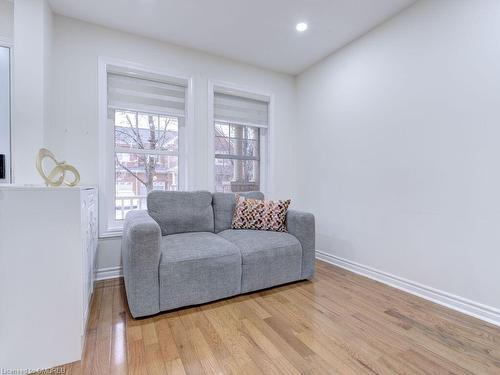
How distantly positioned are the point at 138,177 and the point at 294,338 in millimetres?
2238

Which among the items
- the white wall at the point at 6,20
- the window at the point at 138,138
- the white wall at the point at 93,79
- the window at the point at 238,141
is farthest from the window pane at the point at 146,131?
the white wall at the point at 6,20

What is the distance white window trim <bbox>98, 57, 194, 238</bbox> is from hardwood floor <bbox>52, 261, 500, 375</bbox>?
2.44 ft

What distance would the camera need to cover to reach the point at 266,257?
218cm

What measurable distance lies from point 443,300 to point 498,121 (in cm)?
138

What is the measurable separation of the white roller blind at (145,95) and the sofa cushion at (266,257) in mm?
1608

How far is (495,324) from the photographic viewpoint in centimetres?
169

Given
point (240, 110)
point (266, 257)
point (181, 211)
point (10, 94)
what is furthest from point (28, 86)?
point (266, 257)

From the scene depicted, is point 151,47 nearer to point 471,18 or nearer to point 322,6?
point 322,6

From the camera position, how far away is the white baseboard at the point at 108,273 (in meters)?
2.44

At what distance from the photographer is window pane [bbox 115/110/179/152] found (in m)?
2.71

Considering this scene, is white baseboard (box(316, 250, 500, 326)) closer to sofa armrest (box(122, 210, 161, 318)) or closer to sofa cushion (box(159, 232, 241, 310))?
sofa cushion (box(159, 232, 241, 310))

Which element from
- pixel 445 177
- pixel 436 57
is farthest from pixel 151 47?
pixel 445 177

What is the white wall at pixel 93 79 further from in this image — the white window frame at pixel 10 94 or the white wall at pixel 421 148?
the white wall at pixel 421 148

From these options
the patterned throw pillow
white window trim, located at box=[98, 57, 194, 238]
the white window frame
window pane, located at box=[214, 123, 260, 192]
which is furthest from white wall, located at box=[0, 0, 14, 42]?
the patterned throw pillow
